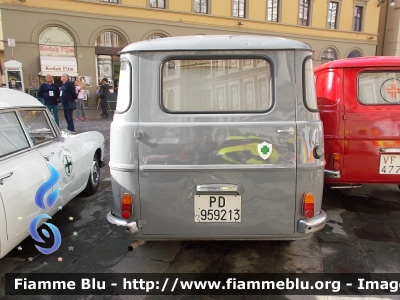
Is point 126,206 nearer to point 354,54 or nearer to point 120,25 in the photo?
point 120,25

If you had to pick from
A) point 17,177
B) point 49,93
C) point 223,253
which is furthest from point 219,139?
point 49,93

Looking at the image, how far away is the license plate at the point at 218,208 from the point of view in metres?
2.62

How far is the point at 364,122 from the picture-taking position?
390cm

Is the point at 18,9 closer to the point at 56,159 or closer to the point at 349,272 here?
the point at 56,159

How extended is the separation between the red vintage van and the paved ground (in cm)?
68

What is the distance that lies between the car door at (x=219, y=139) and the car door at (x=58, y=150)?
1.55m

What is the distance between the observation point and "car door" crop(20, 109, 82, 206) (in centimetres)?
358

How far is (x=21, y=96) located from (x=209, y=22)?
20502 mm

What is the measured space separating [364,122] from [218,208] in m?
2.46

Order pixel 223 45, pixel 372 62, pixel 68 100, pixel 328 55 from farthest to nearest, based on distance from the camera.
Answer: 1. pixel 328 55
2. pixel 68 100
3. pixel 372 62
4. pixel 223 45

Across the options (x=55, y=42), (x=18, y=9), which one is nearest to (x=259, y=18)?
(x=55, y=42)

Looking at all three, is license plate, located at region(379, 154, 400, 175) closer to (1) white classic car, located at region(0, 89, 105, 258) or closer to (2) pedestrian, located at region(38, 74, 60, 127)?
(1) white classic car, located at region(0, 89, 105, 258)

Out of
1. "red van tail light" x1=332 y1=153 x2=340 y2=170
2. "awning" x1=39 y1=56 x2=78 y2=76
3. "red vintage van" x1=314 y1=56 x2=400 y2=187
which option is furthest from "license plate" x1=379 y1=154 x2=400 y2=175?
"awning" x1=39 y1=56 x2=78 y2=76

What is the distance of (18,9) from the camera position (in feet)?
57.0
